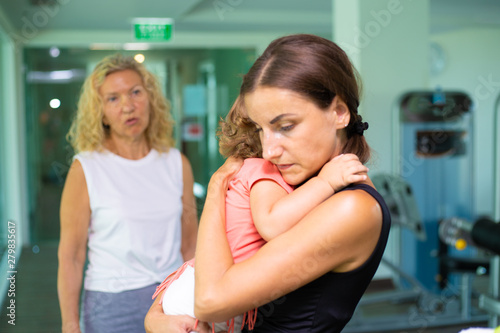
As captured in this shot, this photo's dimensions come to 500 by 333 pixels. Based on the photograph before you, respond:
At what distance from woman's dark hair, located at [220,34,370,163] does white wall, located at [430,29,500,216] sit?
7223 millimetres

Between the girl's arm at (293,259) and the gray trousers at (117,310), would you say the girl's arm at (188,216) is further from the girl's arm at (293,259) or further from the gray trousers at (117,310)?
the girl's arm at (293,259)

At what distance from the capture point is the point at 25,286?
16.7 ft

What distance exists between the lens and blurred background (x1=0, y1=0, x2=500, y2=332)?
3900 mm

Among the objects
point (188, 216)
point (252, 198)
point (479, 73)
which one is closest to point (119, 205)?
point (188, 216)

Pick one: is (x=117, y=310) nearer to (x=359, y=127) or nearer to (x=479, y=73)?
(x=359, y=127)

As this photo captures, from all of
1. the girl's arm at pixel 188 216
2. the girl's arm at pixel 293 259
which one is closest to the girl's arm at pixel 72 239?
the girl's arm at pixel 188 216

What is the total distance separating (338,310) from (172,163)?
1.04m

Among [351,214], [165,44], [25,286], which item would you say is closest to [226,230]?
[351,214]

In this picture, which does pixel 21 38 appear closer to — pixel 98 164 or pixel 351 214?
pixel 98 164

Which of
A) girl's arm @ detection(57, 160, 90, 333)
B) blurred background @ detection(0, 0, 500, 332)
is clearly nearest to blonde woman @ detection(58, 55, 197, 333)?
girl's arm @ detection(57, 160, 90, 333)

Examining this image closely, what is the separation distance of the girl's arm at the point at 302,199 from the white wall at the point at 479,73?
7.24 metres

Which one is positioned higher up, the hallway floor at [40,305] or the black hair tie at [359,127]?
the black hair tie at [359,127]

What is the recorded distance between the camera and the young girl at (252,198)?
872 mm

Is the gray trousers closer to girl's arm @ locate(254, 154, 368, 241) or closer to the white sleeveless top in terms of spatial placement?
the white sleeveless top
